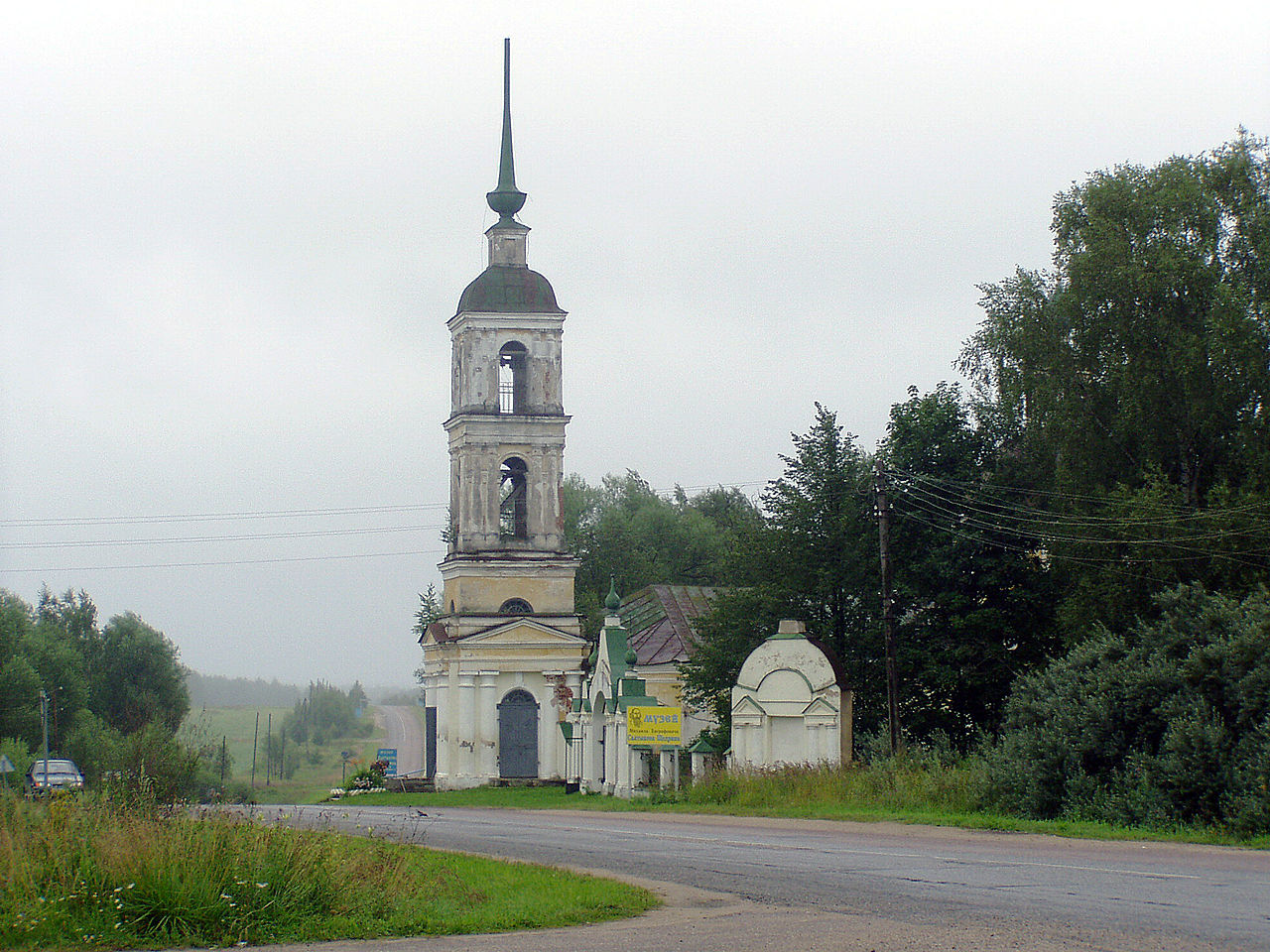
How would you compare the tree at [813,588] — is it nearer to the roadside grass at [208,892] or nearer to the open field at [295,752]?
the roadside grass at [208,892]

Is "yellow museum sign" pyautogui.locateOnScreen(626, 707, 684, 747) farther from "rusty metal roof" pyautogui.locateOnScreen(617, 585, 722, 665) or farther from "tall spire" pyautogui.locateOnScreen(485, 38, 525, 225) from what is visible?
"tall spire" pyautogui.locateOnScreen(485, 38, 525, 225)

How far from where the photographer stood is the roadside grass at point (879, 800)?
20453 mm

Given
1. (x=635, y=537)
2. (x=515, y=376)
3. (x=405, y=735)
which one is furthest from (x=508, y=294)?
(x=405, y=735)

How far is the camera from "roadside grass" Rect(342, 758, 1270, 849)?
2045 centimetres

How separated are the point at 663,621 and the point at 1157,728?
32920mm

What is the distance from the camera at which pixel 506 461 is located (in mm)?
54094

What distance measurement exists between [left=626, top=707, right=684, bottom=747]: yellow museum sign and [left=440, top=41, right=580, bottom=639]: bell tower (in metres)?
16.9

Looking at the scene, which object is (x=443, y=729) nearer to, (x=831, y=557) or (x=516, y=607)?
(x=516, y=607)

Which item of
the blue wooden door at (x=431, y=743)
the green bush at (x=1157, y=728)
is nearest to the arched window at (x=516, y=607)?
the blue wooden door at (x=431, y=743)

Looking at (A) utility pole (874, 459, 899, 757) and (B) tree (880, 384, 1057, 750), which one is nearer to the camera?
(A) utility pole (874, 459, 899, 757)

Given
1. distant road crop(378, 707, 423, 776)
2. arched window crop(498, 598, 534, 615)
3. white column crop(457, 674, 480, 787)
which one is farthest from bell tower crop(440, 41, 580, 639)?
distant road crop(378, 707, 423, 776)

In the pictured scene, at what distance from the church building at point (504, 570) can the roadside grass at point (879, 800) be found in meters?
15.6

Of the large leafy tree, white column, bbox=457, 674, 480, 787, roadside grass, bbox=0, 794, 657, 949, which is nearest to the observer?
roadside grass, bbox=0, 794, 657, 949

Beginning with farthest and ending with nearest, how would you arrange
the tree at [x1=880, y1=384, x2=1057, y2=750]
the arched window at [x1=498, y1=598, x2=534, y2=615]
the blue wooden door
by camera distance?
1. the blue wooden door
2. the arched window at [x1=498, y1=598, x2=534, y2=615]
3. the tree at [x1=880, y1=384, x2=1057, y2=750]
